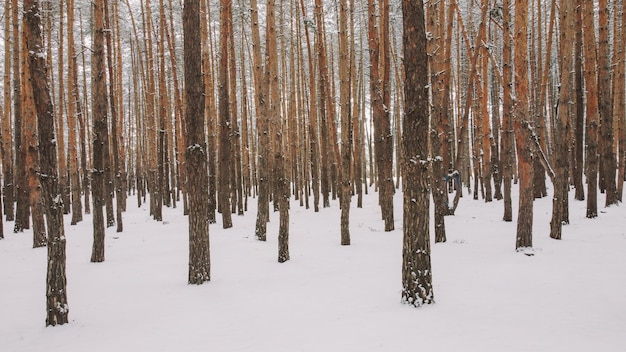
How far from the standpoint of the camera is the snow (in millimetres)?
3811

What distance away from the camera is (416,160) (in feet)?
14.8

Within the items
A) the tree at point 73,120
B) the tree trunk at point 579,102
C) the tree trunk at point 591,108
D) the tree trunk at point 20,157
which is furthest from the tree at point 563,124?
the tree trunk at point 20,157

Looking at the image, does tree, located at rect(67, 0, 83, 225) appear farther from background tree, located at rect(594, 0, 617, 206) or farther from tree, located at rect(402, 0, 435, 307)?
background tree, located at rect(594, 0, 617, 206)

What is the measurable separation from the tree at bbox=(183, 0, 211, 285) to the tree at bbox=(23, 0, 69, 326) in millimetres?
1823

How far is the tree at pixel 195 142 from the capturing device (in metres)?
5.86

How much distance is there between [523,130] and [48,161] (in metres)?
7.46

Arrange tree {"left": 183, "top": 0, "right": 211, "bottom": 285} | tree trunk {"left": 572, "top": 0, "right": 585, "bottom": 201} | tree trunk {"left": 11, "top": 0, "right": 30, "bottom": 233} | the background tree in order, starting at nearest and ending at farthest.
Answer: tree {"left": 183, "top": 0, "right": 211, "bottom": 285} → the background tree → tree trunk {"left": 572, "top": 0, "right": 585, "bottom": 201} → tree trunk {"left": 11, "top": 0, "right": 30, "bottom": 233}

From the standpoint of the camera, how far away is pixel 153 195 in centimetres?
1692

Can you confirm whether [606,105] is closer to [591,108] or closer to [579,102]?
[591,108]

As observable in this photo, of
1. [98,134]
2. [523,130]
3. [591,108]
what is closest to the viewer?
[523,130]

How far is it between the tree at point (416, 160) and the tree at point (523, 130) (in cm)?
345

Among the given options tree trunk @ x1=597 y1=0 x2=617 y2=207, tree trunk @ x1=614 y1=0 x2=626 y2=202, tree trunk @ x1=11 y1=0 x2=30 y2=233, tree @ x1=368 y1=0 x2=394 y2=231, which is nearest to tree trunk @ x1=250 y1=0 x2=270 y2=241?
tree @ x1=368 y1=0 x2=394 y2=231

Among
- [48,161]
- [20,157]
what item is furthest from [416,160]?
[20,157]

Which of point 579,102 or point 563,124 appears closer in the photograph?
point 563,124
